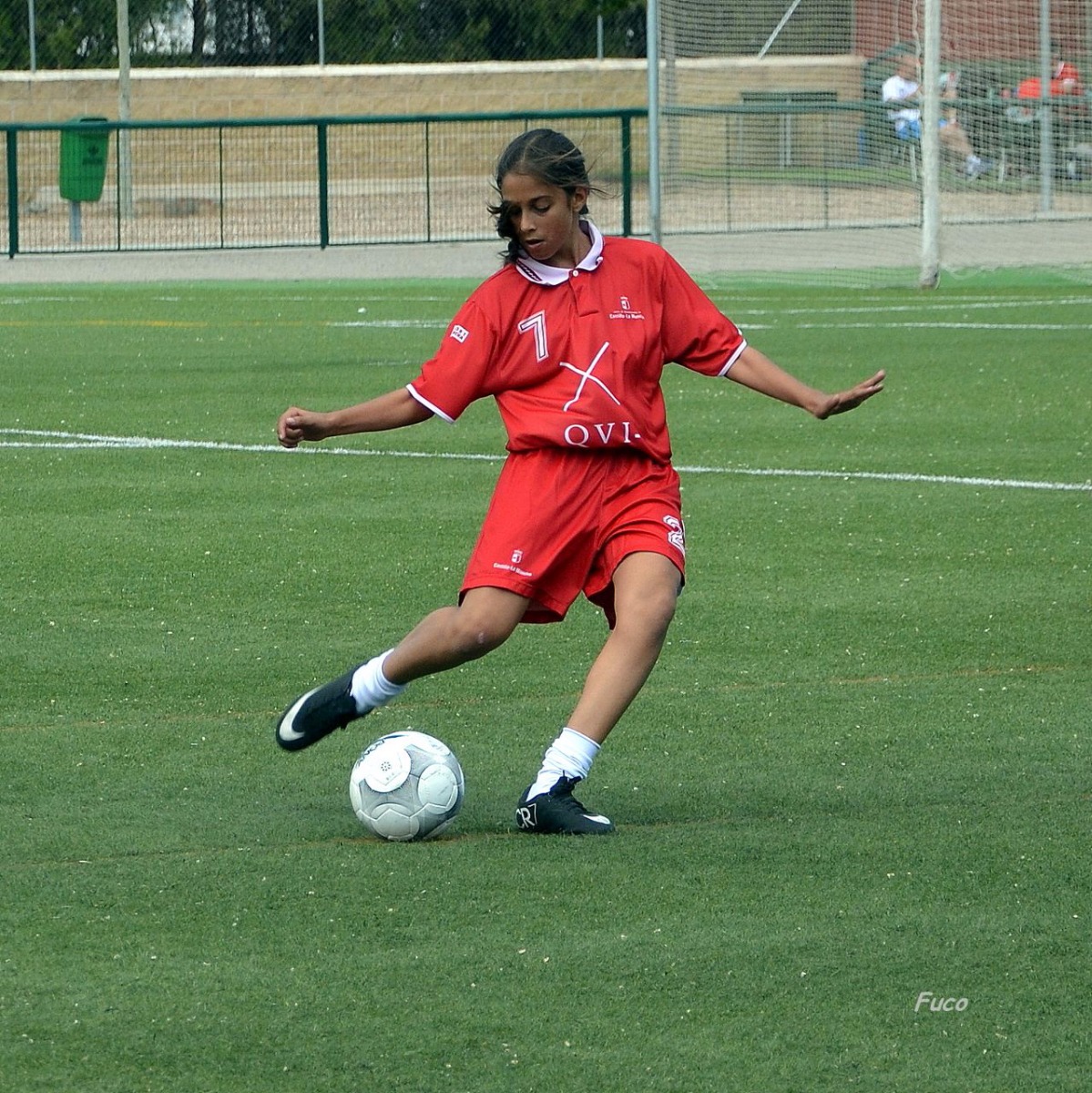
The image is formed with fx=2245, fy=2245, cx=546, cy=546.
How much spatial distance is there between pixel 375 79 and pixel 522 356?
34049 mm

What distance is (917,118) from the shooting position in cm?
2195

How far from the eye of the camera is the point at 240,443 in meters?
11.1

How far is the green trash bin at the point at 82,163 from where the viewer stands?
27.6 metres

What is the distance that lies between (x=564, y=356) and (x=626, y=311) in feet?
0.58

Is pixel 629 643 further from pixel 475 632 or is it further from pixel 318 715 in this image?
pixel 318 715

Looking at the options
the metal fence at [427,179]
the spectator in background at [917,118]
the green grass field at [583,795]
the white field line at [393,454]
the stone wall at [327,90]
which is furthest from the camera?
the stone wall at [327,90]

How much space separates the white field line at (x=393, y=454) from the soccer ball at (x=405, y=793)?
5275 millimetres

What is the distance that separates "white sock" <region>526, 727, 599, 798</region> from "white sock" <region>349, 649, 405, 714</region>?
408mm

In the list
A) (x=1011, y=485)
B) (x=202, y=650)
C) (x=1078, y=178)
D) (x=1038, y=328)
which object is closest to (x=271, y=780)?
(x=202, y=650)

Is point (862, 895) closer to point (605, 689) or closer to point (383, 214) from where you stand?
point (605, 689)

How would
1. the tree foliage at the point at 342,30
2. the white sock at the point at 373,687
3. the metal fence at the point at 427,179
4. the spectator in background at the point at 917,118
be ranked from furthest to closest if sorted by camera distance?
the tree foliage at the point at 342,30
the metal fence at the point at 427,179
the spectator in background at the point at 917,118
the white sock at the point at 373,687

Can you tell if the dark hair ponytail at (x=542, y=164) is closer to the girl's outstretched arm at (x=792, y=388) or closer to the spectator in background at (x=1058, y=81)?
the girl's outstretched arm at (x=792, y=388)

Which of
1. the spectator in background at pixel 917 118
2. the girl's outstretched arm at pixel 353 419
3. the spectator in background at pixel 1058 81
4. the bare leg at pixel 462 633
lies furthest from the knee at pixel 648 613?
the spectator in background at pixel 1058 81

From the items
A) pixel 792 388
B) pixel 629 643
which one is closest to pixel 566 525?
pixel 629 643
